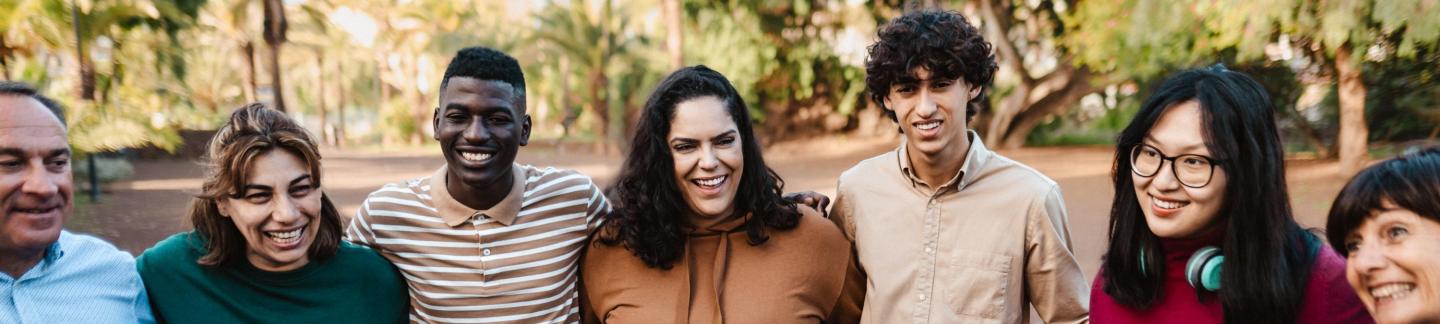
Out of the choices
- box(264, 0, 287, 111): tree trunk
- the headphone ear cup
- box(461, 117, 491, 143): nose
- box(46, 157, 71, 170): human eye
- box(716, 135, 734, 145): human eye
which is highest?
box(264, 0, 287, 111): tree trunk

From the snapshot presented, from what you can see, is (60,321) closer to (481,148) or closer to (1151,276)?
(481,148)

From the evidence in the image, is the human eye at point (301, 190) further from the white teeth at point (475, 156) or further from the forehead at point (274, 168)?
the white teeth at point (475, 156)

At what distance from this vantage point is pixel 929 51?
9.96ft

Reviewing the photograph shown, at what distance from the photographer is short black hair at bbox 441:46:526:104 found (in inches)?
122

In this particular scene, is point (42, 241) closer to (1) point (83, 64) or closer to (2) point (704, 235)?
(2) point (704, 235)

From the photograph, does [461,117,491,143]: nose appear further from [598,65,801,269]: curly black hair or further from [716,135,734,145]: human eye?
[716,135,734,145]: human eye

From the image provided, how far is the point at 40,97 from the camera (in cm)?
262

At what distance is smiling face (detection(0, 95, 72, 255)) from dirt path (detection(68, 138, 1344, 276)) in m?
4.55

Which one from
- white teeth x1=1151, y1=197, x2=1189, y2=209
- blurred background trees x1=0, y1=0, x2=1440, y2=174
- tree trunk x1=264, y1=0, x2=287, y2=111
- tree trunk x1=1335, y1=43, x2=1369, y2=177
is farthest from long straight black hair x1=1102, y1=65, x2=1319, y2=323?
tree trunk x1=264, y1=0, x2=287, y2=111

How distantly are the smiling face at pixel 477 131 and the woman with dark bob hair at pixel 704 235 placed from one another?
45cm

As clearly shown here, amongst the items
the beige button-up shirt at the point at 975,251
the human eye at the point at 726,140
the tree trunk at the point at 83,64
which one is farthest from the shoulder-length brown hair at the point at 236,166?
the tree trunk at the point at 83,64

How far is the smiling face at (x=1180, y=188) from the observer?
89.7 inches

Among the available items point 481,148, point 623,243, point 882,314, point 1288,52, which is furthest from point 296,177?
point 1288,52

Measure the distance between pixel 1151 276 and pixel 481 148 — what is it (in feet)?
6.88
